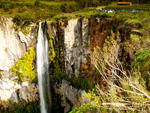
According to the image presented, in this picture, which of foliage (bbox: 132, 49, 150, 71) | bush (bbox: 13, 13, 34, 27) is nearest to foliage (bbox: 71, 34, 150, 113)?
foliage (bbox: 132, 49, 150, 71)

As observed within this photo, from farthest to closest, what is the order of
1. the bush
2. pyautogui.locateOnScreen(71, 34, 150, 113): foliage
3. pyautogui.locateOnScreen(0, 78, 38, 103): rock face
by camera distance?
pyautogui.locateOnScreen(0, 78, 38, 103): rock face
the bush
pyautogui.locateOnScreen(71, 34, 150, 113): foliage

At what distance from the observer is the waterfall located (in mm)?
14539

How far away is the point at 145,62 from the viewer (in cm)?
743

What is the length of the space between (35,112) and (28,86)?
2.66 m

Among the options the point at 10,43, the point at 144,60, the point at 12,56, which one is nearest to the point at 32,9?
the point at 10,43

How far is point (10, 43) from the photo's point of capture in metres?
14.3

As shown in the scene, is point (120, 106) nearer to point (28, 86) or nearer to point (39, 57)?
point (39, 57)

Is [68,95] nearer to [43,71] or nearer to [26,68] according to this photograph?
[43,71]

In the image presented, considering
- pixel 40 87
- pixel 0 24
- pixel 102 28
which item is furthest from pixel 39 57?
pixel 102 28

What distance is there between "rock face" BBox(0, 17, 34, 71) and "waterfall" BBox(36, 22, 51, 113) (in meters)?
1.02

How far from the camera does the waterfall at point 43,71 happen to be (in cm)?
1454

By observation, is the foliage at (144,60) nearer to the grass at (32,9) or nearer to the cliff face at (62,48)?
the cliff face at (62,48)

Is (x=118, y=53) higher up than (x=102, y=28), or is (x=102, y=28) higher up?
(x=102, y=28)

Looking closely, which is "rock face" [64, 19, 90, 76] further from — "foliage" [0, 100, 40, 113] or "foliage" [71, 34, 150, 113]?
"foliage" [71, 34, 150, 113]
